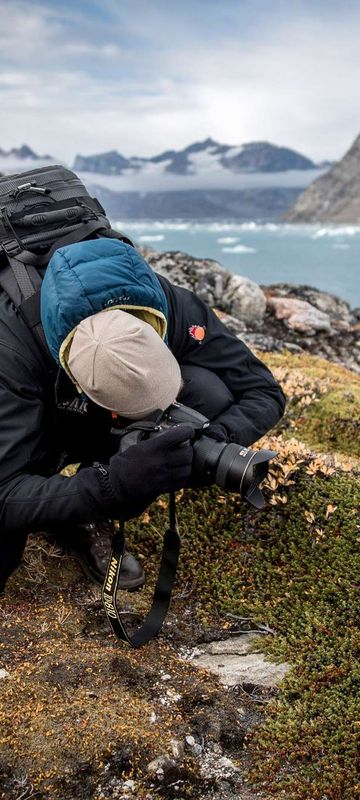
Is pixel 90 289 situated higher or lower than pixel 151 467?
higher

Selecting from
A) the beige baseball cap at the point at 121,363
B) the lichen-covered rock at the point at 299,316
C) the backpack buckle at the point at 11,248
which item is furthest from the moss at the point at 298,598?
the lichen-covered rock at the point at 299,316

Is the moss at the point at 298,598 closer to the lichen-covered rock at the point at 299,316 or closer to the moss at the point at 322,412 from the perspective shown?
the moss at the point at 322,412

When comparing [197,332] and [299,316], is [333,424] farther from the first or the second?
[299,316]

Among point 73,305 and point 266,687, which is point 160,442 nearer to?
point 73,305

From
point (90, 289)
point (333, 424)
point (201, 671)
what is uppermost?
point (90, 289)

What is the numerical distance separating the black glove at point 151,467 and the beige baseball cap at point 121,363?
A: 192 mm

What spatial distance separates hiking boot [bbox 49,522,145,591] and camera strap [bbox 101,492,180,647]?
0.57 meters

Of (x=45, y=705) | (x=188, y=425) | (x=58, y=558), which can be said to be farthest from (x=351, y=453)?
(x=45, y=705)

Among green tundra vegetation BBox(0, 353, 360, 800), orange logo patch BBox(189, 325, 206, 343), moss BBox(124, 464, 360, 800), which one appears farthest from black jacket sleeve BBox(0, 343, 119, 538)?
moss BBox(124, 464, 360, 800)

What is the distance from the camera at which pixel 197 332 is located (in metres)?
4.19

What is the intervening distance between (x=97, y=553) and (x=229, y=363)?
170cm

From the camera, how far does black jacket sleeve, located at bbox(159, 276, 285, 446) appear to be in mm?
4141

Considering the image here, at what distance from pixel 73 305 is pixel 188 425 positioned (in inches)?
33.0

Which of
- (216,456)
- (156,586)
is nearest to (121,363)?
(216,456)
